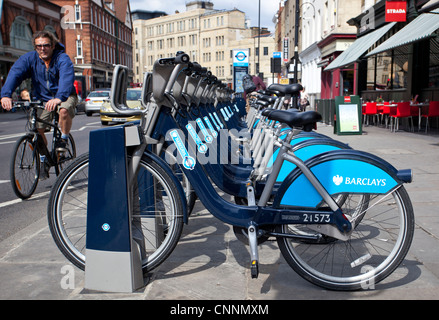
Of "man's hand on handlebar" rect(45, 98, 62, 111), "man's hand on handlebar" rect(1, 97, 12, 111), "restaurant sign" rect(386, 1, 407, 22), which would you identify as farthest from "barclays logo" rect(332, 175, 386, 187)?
"restaurant sign" rect(386, 1, 407, 22)

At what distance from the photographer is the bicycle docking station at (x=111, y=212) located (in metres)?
2.78

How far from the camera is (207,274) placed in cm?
314

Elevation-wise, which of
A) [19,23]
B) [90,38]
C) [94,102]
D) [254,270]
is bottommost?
[254,270]

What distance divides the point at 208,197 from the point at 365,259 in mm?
1067

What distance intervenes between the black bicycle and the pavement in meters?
1.27

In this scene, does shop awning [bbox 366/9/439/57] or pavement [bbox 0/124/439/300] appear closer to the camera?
pavement [bbox 0/124/439/300]

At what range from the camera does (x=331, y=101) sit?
18.0m

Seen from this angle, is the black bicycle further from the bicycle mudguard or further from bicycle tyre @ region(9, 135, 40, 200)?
the bicycle mudguard

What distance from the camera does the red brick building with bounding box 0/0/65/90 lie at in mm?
34781

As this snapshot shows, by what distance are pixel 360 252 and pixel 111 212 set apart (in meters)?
1.75

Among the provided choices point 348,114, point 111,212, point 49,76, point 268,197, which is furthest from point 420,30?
point 111,212

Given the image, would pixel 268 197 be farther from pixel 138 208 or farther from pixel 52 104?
pixel 52 104

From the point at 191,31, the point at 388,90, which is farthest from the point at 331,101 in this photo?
the point at 191,31
